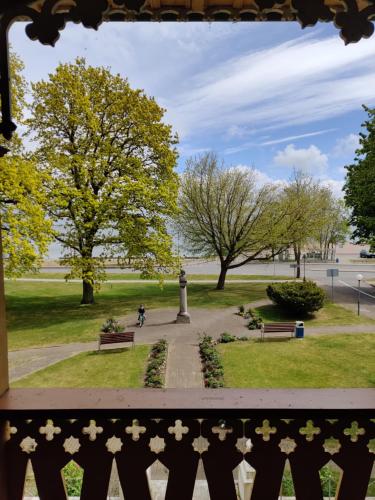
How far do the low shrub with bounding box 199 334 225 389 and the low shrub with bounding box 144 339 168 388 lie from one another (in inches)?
45.6

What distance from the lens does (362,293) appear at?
20.6m

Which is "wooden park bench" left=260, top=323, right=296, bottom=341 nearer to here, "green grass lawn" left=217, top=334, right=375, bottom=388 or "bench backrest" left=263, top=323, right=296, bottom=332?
"bench backrest" left=263, top=323, right=296, bottom=332

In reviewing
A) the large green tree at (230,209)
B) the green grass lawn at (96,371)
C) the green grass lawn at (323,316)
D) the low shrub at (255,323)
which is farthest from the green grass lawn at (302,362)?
the large green tree at (230,209)

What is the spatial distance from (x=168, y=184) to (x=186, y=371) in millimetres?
9930

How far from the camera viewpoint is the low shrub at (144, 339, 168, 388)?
8.43m

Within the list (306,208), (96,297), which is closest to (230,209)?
(306,208)

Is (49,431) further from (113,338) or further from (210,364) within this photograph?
(113,338)

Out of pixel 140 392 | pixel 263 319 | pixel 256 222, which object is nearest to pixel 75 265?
pixel 263 319

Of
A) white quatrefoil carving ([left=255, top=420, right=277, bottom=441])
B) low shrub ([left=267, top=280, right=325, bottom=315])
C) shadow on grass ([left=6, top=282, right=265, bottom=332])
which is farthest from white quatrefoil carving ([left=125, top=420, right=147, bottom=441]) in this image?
low shrub ([left=267, top=280, right=325, bottom=315])

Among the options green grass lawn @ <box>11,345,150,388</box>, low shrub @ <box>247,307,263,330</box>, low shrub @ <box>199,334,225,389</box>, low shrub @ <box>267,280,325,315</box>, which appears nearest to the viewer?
low shrub @ <box>199,334,225,389</box>

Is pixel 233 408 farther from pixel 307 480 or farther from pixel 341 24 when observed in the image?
pixel 341 24

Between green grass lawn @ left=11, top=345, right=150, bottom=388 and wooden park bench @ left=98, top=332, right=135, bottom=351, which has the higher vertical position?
wooden park bench @ left=98, top=332, right=135, bottom=351

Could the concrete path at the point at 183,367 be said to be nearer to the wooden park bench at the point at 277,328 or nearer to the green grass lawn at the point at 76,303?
the wooden park bench at the point at 277,328

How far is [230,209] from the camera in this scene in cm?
2158
